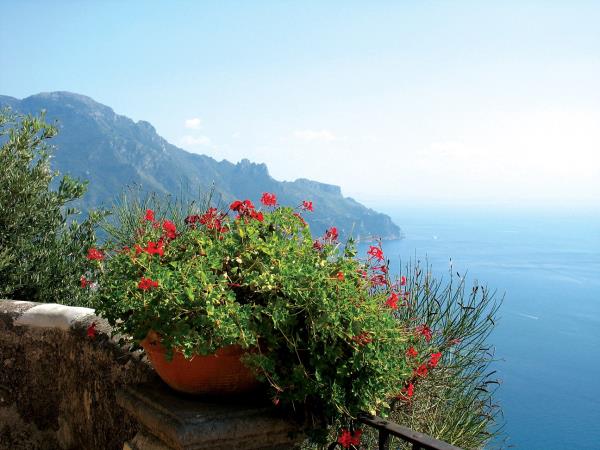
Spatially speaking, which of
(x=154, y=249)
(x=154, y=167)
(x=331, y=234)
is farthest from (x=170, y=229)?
(x=154, y=167)

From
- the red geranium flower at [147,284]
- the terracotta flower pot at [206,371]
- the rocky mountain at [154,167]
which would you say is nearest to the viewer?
the red geranium flower at [147,284]

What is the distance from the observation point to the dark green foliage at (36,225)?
4613mm

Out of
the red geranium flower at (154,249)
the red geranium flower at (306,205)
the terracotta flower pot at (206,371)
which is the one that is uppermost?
the red geranium flower at (306,205)

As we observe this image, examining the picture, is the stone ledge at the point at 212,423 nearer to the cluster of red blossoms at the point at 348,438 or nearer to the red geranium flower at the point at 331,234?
the cluster of red blossoms at the point at 348,438

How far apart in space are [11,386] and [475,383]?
109 inches

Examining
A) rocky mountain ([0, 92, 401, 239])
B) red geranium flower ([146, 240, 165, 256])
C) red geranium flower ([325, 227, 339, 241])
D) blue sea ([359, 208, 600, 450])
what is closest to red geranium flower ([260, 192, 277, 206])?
red geranium flower ([325, 227, 339, 241])

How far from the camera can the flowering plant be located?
156cm

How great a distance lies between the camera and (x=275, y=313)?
1571 mm

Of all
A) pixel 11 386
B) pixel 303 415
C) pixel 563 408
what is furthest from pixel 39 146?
pixel 563 408

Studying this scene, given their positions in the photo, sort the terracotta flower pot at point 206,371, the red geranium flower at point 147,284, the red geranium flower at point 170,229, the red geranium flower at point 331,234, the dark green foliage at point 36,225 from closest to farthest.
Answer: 1. the red geranium flower at point 147,284
2. the terracotta flower pot at point 206,371
3. the red geranium flower at point 170,229
4. the red geranium flower at point 331,234
5. the dark green foliage at point 36,225

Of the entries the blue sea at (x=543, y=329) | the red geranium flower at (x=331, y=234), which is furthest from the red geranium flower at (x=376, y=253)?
the blue sea at (x=543, y=329)

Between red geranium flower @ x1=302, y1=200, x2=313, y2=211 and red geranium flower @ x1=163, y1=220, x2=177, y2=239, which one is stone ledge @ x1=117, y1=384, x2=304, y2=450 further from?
red geranium flower @ x1=302, y1=200, x2=313, y2=211

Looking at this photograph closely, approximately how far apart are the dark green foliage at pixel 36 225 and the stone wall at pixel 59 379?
1757 mm

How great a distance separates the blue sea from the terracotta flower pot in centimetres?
955
